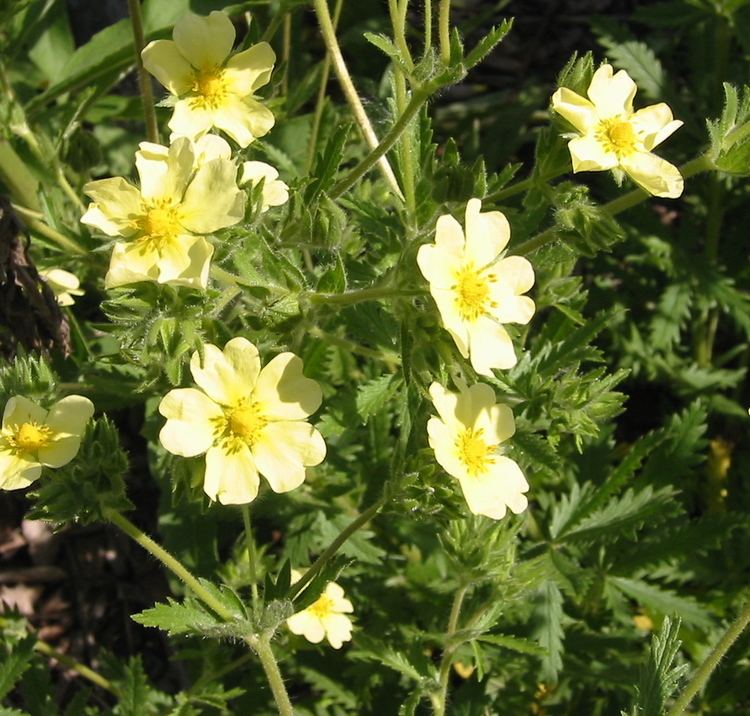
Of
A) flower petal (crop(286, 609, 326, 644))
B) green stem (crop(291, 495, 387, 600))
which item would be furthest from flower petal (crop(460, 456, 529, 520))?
flower petal (crop(286, 609, 326, 644))

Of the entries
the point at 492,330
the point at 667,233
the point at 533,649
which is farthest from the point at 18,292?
the point at 667,233

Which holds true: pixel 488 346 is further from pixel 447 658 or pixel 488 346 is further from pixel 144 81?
pixel 144 81

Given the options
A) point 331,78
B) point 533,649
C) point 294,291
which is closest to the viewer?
point 294,291

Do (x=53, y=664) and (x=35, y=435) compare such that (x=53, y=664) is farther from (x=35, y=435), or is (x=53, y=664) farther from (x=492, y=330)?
(x=492, y=330)

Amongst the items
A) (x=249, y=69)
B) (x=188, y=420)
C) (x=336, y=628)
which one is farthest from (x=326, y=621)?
(x=249, y=69)

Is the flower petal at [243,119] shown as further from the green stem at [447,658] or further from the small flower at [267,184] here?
the green stem at [447,658]

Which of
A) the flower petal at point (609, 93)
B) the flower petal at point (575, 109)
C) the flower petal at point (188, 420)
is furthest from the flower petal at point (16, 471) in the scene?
the flower petal at point (609, 93)
